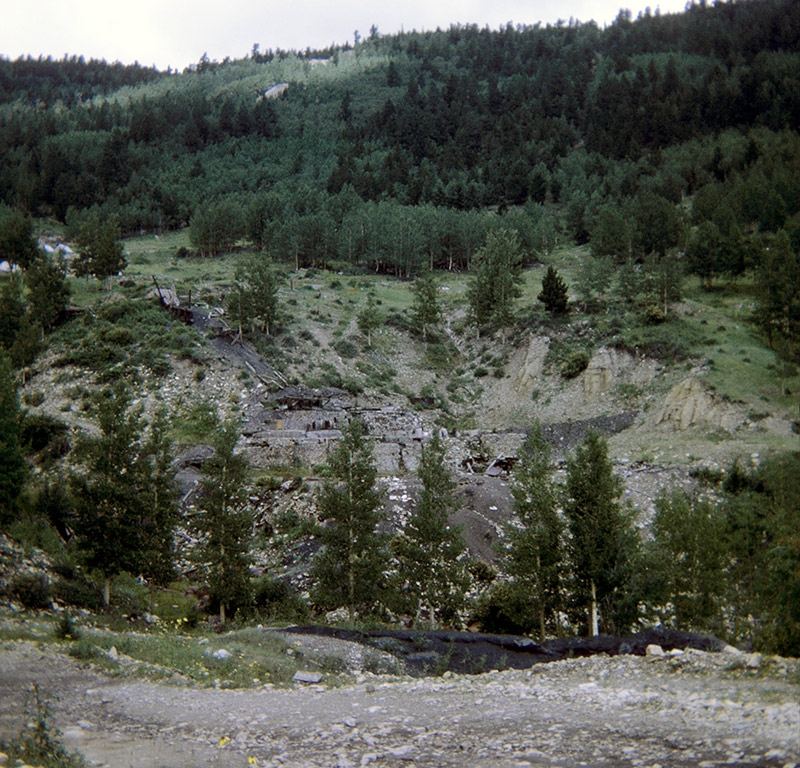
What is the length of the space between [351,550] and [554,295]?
157ft

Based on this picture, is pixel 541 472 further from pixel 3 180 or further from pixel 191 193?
pixel 3 180

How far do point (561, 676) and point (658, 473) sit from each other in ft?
97.0

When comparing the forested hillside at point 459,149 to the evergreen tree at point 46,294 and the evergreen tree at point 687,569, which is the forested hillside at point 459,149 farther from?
the evergreen tree at point 687,569

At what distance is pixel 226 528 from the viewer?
27.1 m

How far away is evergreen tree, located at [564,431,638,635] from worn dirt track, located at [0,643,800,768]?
999cm

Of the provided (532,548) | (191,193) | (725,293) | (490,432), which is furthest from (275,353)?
(191,193)

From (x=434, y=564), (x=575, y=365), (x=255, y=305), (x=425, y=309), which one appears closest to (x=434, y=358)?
(x=425, y=309)

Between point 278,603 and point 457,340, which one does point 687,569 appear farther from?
point 457,340

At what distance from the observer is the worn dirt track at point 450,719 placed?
9766 mm

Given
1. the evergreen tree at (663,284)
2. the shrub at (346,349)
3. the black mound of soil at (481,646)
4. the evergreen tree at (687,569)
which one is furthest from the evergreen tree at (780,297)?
the black mound of soil at (481,646)

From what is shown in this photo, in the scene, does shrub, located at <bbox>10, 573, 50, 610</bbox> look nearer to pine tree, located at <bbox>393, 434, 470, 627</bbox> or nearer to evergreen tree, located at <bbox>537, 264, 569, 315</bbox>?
pine tree, located at <bbox>393, 434, 470, 627</bbox>

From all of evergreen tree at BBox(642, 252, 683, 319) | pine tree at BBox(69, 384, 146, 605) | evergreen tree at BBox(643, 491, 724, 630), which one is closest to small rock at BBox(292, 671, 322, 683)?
pine tree at BBox(69, 384, 146, 605)

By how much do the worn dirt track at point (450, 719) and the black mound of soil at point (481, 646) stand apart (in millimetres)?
2390

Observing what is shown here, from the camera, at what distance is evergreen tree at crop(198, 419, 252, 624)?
26406 mm
